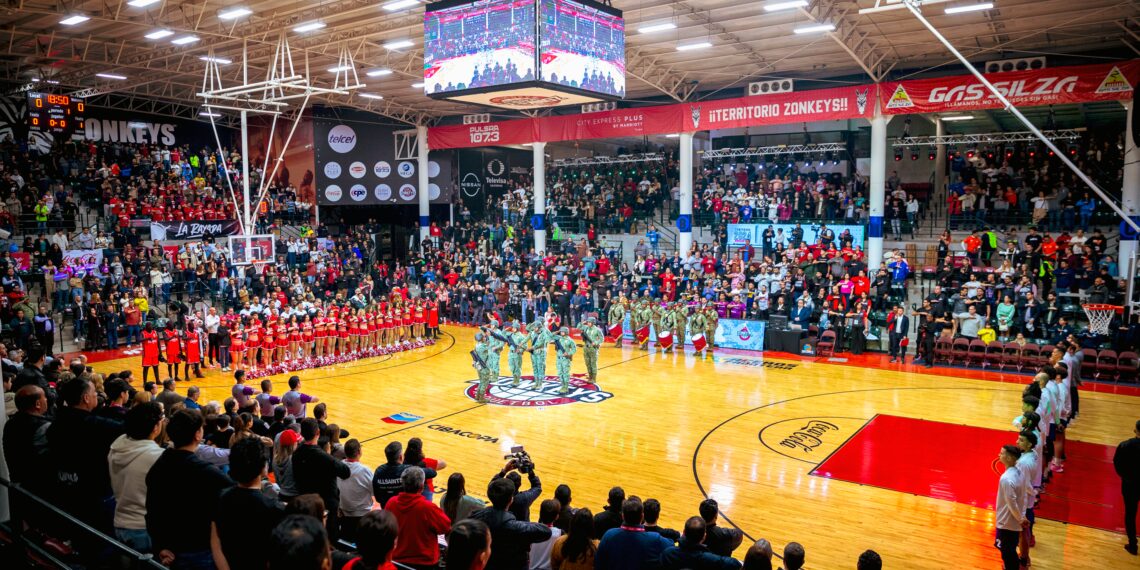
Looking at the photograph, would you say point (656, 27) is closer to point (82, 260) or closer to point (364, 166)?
point (364, 166)

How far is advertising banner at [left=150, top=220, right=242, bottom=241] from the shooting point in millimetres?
25062

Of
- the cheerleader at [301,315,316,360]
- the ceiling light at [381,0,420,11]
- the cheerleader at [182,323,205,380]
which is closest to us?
the ceiling light at [381,0,420,11]

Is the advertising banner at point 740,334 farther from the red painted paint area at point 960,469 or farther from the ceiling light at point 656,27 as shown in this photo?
the ceiling light at point 656,27

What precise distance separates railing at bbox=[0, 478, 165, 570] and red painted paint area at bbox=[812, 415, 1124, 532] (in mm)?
8756

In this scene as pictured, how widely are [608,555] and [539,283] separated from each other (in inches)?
854

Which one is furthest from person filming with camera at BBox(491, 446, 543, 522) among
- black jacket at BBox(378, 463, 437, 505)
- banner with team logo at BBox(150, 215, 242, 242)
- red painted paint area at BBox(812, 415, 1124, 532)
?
banner with team logo at BBox(150, 215, 242, 242)

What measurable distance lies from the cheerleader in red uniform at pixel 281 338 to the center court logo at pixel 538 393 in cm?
481

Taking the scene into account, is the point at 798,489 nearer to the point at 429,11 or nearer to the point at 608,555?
the point at 608,555

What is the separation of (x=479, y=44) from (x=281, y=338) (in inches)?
384

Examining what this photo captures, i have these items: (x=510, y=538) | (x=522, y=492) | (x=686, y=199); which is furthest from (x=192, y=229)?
(x=510, y=538)

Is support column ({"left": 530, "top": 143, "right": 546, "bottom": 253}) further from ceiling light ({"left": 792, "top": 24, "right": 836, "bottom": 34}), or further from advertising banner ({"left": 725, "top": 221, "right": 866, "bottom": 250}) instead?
ceiling light ({"left": 792, "top": 24, "right": 836, "bottom": 34})

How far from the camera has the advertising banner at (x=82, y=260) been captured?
22.2 meters

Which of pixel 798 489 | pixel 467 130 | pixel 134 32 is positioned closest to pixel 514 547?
pixel 798 489

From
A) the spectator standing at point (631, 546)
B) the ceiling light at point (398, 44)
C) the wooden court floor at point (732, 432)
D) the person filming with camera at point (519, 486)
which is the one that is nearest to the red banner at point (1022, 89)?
the wooden court floor at point (732, 432)
